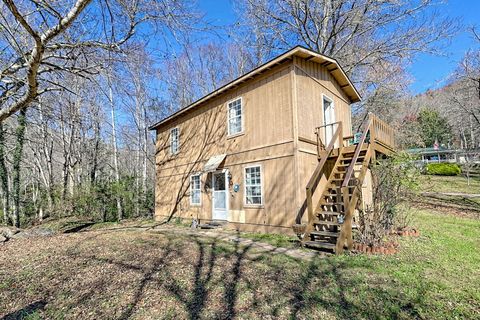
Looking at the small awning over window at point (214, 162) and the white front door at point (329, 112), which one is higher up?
the white front door at point (329, 112)

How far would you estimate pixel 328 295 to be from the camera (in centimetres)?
396

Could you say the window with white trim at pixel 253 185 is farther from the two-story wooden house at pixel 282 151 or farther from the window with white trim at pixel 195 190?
the window with white trim at pixel 195 190

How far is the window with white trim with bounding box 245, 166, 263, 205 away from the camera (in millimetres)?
9086

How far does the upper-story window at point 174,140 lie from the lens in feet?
45.6

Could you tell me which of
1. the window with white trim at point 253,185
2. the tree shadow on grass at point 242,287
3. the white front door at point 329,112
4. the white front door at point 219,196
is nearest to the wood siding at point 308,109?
the white front door at point 329,112

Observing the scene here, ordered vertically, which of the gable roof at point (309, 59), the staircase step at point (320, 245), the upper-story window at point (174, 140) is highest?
the gable roof at point (309, 59)

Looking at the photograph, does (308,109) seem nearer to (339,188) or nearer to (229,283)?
(339,188)

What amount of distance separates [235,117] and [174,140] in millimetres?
5158

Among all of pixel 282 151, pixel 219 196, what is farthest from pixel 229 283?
pixel 219 196

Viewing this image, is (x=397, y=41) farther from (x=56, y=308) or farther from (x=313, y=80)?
(x=56, y=308)

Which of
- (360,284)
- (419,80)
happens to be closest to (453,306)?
(360,284)

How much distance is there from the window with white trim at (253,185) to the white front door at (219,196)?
3.83 feet

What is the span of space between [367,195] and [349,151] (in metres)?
4.00

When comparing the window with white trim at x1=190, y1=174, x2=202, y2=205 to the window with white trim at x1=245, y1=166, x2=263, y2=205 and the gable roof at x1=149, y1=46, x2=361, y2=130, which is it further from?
the gable roof at x1=149, y1=46, x2=361, y2=130
